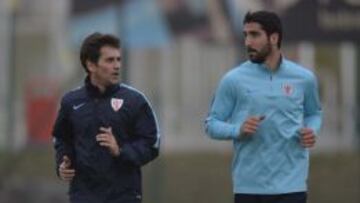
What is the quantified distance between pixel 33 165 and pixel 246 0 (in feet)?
11.9

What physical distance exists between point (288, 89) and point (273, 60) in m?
0.19

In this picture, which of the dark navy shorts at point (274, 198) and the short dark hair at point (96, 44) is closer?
the short dark hair at point (96, 44)

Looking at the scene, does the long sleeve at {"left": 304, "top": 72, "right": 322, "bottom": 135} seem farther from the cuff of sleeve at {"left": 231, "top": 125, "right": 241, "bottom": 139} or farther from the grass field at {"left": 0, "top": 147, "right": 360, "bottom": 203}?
the grass field at {"left": 0, "top": 147, "right": 360, "bottom": 203}

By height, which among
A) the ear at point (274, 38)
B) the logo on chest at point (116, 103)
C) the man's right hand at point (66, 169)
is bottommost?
the man's right hand at point (66, 169)

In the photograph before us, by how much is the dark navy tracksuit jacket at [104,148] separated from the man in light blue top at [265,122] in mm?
488

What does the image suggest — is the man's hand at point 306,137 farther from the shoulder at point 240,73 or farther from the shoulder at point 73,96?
the shoulder at point 73,96

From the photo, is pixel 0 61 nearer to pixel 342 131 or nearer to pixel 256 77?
pixel 342 131

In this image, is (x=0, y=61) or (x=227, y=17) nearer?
(x=227, y=17)


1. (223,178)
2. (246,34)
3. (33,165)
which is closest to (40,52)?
(33,165)

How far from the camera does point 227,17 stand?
632 inches

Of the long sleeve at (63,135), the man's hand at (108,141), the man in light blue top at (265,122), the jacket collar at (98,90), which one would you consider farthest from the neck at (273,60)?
the long sleeve at (63,135)

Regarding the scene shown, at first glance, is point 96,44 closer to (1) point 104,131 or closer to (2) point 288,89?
(1) point 104,131

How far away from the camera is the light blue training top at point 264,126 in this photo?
277 inches

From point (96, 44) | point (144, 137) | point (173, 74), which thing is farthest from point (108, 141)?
point (173, 74)
